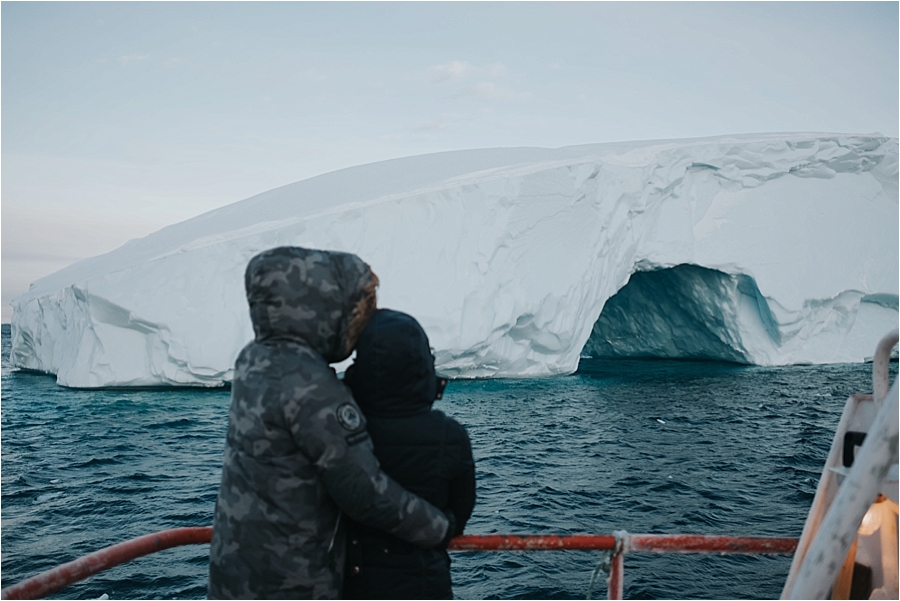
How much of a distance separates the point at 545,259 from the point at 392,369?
14358 millimetres

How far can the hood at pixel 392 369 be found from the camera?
1.39m

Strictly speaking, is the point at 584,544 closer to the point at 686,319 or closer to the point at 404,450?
the point at 404,450

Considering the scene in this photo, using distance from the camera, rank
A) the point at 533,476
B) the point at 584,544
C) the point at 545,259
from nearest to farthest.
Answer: the point at 584,544 → the point at 533,476 → the point at 545,259

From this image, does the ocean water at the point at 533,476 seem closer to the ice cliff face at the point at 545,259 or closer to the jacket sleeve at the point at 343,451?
the ice cliff face at the point at 545,259

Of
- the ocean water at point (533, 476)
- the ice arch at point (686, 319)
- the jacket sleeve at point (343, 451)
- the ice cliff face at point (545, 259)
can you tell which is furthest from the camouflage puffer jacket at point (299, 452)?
the ice arch at point (686, 319)

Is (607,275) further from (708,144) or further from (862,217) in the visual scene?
(862,217)

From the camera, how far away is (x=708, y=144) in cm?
1686

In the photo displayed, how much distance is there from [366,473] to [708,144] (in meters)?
17.4

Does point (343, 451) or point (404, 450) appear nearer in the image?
point (343, 451)

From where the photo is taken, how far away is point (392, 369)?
1.40 m

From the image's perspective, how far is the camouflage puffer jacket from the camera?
1.31 metres

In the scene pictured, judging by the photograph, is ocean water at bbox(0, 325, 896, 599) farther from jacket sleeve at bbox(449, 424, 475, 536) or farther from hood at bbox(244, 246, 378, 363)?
hood at bbox(244, 246, 378, 363)

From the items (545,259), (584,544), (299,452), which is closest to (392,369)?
(299,452)

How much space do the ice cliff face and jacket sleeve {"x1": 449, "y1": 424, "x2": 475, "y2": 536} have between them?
1246 centimetres
